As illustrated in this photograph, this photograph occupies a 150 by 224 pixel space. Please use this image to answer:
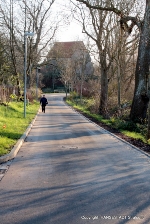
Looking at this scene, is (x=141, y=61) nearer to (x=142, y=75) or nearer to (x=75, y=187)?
(x=142, y=75)

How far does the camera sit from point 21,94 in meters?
36.0

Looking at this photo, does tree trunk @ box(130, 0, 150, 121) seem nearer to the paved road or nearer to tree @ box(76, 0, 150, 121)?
tree @ box(76, 0, 150, 121)

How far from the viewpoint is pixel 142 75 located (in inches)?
679

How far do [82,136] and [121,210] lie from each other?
8841mm

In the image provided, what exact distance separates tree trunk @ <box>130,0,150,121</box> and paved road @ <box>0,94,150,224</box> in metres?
7.70

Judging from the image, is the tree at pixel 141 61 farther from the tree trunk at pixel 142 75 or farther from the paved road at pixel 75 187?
the paved road at pixel 75 187

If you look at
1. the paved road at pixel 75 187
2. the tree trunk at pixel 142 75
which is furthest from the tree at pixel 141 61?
the paved road at pixel 75 187

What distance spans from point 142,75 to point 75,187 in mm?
12353

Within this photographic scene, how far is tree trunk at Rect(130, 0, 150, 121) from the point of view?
16.4 metres

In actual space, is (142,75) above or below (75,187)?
above

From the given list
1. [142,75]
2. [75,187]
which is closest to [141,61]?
[142,75]

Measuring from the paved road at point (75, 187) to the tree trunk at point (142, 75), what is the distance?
770 cm

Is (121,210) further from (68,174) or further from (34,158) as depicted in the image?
(34,158)

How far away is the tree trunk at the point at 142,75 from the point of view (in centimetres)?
1638
